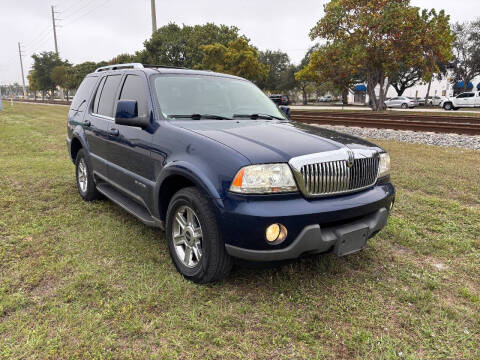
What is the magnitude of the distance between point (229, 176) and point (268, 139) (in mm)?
577

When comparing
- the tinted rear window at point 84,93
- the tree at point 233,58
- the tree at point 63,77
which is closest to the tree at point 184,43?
the tree at point 233,58

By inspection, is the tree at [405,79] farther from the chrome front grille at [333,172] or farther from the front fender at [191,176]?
the front fender at [191,176]

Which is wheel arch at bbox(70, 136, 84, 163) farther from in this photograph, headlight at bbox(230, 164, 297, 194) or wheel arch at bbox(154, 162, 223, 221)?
headlight at bbox(230, 164, 297, 194)

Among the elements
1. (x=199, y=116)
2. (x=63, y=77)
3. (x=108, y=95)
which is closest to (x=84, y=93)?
(x=108, y=95)

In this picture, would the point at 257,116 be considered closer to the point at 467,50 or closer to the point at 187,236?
the point at 187,236

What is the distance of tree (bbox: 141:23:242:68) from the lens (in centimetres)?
3838

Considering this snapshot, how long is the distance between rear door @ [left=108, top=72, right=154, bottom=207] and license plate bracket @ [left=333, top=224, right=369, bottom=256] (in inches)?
68.2

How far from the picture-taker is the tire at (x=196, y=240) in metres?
2.68

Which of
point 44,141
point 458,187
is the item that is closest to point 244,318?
point 458,187

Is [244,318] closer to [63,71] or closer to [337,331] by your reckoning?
[337,331]

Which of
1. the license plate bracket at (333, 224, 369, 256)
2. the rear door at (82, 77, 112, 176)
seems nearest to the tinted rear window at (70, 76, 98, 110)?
the rear door at (82, 77, 112, 176)

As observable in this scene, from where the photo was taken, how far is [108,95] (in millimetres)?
4477

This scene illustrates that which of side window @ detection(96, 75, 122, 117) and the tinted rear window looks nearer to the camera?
side window @ detection(96, 75, 122, 117)

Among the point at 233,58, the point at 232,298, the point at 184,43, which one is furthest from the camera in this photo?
the point at 184,43
